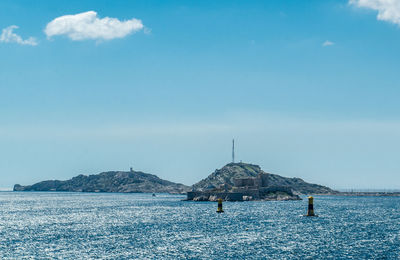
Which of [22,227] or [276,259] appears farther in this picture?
[22,227]

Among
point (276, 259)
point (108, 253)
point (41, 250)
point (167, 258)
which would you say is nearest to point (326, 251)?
point (276, 259)

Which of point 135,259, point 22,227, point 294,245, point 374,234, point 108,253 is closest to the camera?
point 135,259

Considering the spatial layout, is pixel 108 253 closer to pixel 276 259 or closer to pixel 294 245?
pixel 276 259

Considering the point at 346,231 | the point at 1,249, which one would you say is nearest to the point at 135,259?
the point at 1,249

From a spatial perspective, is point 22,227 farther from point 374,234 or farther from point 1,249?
point 374,234

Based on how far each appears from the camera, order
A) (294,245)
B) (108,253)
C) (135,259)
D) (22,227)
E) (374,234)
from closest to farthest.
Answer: (135,259) < (108,253) < (294,245) < (374,234) < (22,227)

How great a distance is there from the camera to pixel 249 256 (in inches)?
2491

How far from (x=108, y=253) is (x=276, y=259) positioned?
72.1 ft

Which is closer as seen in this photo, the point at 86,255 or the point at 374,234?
the point at 86,255

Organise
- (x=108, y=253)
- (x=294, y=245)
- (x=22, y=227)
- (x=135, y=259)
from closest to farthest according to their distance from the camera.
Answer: (x=135, y=259)
(x=108, y=253)
(x=294, y=245)
(x=22, y=227)

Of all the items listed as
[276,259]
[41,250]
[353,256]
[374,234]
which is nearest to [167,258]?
[276,259]

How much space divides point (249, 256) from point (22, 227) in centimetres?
5916

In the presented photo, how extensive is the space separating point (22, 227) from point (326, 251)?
65.0 metres

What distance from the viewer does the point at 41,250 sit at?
68375mm
